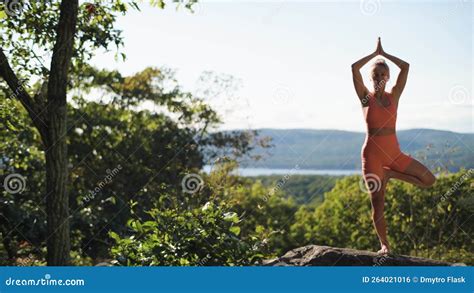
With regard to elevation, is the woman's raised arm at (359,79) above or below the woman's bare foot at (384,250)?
above

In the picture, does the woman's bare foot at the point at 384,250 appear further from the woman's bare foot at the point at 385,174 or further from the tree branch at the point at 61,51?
the tree branch at the point at 61,51

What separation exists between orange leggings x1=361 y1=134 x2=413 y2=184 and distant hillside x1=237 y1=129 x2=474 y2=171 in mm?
1535

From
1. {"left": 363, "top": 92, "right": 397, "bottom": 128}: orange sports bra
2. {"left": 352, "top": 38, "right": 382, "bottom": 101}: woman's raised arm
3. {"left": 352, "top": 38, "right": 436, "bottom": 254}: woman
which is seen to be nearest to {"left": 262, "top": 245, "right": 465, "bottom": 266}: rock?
{"left": 352, "top": 38, "right": 436, "bottom": 254}: woman

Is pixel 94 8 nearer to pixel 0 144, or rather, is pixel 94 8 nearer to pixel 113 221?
pixel 0 144

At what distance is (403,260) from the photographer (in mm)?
5871

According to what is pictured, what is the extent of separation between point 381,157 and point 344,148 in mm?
10935

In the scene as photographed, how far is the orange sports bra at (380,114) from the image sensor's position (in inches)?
239

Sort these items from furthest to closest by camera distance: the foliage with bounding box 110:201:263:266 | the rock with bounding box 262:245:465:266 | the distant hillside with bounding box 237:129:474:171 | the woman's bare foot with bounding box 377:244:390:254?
1. the distant hillside with bounding box 237:129:474:171
2. the woman's bare foot with bounding box 377:244:390:254
3. the rock with bounding box 262:245:465:266
4. the foliage with bounding box 110:201:263:266

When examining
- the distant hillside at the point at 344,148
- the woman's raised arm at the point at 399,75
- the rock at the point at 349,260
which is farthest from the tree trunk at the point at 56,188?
the distant hillside at the point at 344,148

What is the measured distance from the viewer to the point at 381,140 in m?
6.07

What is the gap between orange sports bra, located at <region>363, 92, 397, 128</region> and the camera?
19.9 ft

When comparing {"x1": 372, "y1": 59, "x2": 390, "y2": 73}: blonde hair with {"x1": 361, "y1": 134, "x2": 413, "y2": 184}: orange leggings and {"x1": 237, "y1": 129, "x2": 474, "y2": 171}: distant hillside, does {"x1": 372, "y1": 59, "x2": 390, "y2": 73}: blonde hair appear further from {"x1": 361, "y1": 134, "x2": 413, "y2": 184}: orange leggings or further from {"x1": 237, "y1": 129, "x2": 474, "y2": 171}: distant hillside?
{"x1": 237, "y1": 129, "x2": 474, "y2": 171}: distant hillside

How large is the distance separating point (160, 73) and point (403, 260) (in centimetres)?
945

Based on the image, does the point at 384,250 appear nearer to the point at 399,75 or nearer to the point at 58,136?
the point at 399,75
